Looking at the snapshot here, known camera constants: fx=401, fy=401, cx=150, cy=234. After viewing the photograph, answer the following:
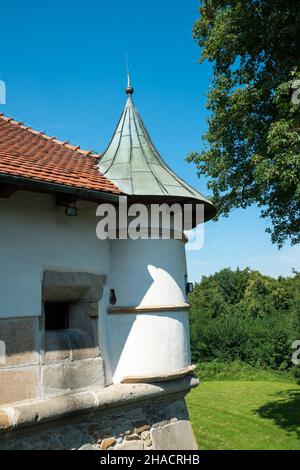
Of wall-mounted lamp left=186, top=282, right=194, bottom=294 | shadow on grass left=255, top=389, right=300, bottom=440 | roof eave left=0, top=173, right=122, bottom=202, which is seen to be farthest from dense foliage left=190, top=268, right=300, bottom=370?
roof eave left=0, top=173, right=122, bottom=202

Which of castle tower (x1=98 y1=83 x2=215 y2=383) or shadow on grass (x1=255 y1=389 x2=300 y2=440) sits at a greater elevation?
castle tower (x1=98 y1=83 x2=215 y2=383)

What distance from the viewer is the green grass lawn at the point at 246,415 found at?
1013 centimetres

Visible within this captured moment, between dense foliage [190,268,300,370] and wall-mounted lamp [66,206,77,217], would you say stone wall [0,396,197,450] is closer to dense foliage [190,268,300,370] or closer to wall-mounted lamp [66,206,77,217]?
wall-mounted lamp [66,206,77,217]

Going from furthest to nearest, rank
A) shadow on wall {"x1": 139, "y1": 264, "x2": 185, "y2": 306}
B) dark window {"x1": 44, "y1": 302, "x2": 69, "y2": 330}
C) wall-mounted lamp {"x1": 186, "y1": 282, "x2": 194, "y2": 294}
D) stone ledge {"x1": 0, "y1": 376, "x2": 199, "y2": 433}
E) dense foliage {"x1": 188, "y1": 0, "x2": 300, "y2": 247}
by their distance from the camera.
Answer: dense foliage {"x1": 188, "y1": 0, "x2": 300, "y2": 247}
wall-mounted lamp {"x1": 186, "y1": 282, "x2": 194, "y2": 294}
shadow on wall {"x1": 139, "y1": 264, "x2": 185, "y2": 306}
dark window {"x1": 44, "y1": 302, "x2": 69, "y2": 330}
stone ledge {"x1": 0, "y1": 376, "x2": 199, "y2": 433}

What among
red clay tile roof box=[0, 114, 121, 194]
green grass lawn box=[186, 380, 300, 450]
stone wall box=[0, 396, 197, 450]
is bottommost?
green grass lawn box=[186, 380, 300, 450]

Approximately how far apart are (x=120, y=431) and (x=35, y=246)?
2.37m

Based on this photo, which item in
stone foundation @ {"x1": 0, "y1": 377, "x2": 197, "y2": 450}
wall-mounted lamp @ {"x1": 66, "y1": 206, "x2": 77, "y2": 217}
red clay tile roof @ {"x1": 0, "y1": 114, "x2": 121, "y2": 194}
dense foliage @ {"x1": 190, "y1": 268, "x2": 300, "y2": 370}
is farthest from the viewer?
dense foliage @ {"x1": 190, "y1": 268, "x2": 300, "y2": 370}

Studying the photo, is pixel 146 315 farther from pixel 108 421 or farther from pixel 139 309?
pixel 108 421

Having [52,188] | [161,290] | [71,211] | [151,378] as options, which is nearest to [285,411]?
[151,378]

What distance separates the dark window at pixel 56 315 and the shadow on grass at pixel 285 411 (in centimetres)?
809

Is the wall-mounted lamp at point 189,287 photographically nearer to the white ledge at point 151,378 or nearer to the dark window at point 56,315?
the white ledge at point 151,378

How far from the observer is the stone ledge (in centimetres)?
376

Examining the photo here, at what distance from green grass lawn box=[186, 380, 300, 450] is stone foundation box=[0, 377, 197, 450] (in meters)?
5.34
